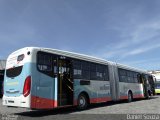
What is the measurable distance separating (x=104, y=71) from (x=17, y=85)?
709 cm

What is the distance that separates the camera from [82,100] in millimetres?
12961

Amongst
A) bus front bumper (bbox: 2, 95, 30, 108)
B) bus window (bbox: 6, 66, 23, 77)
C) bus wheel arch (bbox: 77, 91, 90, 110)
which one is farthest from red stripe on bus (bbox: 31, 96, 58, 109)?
bus wheel arch (bbox: 77, 91, 90, 110)

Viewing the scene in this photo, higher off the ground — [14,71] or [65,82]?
[14,71]

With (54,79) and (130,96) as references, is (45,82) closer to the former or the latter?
(54,79)

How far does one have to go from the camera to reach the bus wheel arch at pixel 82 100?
1262 centimetres

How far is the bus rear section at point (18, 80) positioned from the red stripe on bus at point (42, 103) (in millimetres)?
259

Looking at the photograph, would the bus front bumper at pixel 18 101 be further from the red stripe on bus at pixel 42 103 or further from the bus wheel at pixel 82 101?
the bus wheel at pixel 82 101

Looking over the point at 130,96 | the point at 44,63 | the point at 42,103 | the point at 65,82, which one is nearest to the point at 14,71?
the point at 44,63

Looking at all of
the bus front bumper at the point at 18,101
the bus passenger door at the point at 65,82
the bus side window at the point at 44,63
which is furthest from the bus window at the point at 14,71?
the bus passenger door at the point at 65,82

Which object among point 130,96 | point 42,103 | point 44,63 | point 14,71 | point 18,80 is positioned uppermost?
point 44,63

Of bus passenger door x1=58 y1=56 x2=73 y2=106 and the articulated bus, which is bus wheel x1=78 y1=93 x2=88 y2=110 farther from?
bus passenger door x1=58 y1=56 x2=73 y2=106

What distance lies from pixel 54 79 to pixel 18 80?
1672 mm

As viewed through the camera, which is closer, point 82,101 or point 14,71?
point 14,71

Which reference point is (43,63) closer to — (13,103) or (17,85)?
(17,85)
